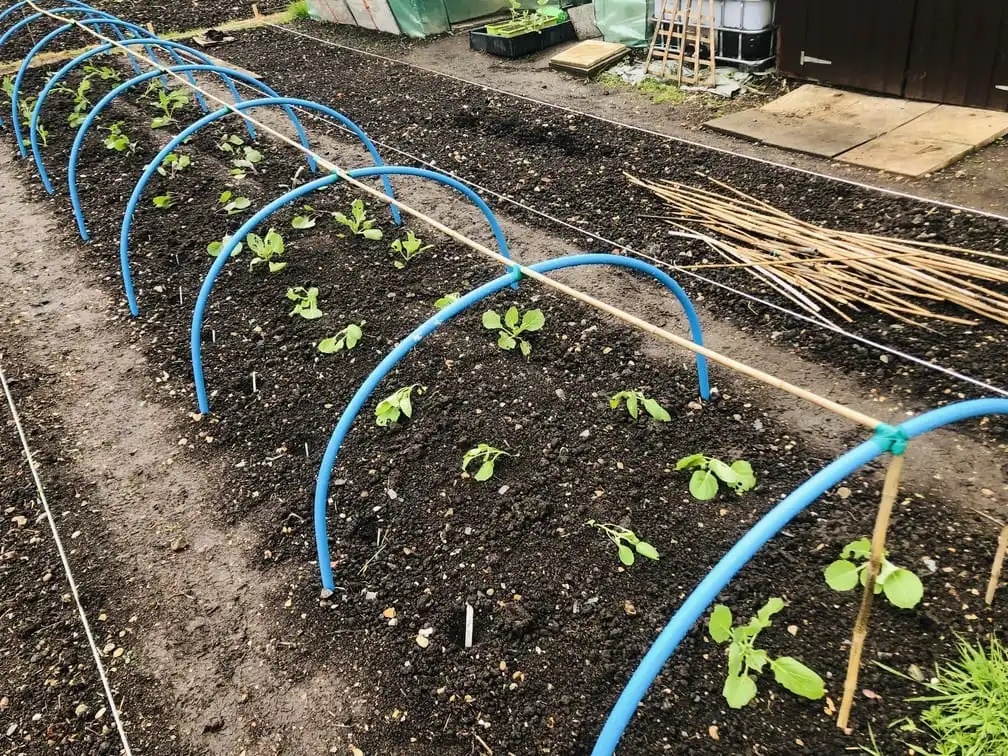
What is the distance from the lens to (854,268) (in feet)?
12.7

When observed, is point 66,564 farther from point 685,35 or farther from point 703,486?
point 685,35

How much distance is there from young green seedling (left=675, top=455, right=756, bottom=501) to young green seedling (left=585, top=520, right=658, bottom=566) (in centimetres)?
27

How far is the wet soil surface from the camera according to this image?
222cm

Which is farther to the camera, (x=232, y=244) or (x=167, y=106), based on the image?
(x=167, y=106)

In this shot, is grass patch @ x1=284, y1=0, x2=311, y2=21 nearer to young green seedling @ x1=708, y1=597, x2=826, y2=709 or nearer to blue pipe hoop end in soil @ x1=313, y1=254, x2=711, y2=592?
blue pipe hoop end in soil @ x1=313, y1=254, x2=711, y2=592

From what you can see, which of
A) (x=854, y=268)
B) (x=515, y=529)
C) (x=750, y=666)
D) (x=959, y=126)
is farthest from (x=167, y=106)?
(x=750, y=666)

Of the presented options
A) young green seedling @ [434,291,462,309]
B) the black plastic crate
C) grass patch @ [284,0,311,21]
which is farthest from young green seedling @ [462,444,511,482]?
A: grass patch @ [284,0,311,21]

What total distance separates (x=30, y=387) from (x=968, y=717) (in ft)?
14.8

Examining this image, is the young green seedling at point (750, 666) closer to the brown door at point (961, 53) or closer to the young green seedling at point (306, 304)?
the young green seedling at point (306, 304)

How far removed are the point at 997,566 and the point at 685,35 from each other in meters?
6.08

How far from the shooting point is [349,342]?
3.73 m

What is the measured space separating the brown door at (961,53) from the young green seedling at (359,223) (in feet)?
14.7

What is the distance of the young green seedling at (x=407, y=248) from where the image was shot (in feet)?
14.6

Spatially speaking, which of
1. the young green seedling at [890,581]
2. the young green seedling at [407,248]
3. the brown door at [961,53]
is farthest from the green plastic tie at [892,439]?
the brown door at [961,53]
